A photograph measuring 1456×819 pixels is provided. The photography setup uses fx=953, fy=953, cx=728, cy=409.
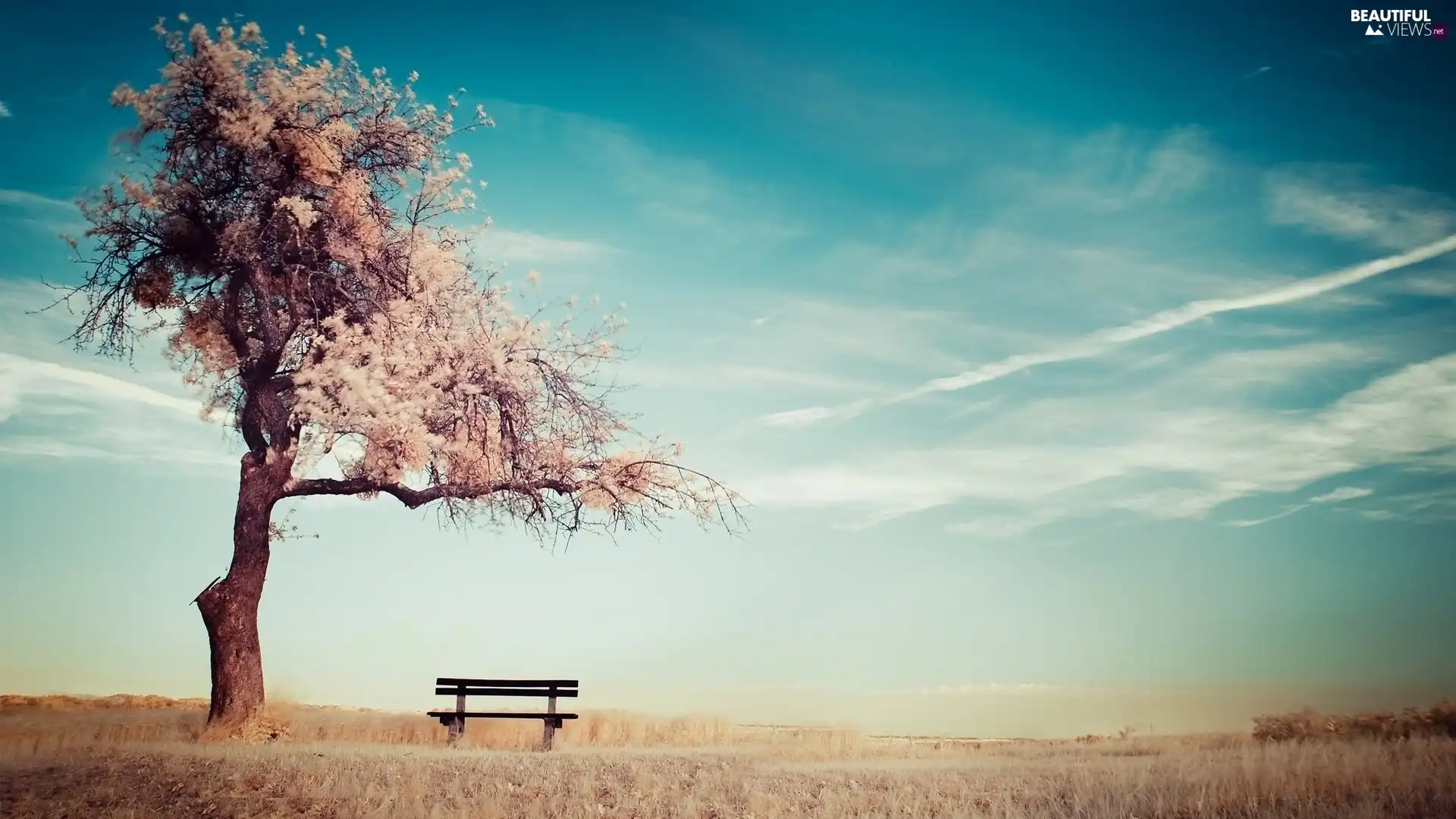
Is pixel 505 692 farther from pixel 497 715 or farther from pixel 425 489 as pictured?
pixel 425 489

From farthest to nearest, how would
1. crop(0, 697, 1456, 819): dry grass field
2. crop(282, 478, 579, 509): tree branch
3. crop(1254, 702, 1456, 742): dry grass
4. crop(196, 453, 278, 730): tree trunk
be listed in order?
crop(282, 478, 579, 509): tree branch → crop(196, 453, 278, 730): tree trunk → crop(1254, 702, 1456, 742): dry grass → crop(0, 697, 1456, 819): dry grass field

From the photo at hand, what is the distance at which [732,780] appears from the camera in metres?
11.6

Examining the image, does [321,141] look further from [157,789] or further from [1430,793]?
[1430,793]

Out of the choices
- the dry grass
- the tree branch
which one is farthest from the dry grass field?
the tree branch

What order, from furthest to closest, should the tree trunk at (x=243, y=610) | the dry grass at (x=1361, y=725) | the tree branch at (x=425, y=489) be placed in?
the tree branch at (x=425, y=489) < the tree trunk at (x=243, y=610) < the dry grass at (x=1361, y=725)

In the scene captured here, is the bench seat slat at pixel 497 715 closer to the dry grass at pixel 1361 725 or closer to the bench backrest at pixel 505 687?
the bench backrest at pixel 505 687

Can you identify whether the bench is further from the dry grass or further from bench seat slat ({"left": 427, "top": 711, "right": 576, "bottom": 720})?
the dry grass

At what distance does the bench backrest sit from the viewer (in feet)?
63.1

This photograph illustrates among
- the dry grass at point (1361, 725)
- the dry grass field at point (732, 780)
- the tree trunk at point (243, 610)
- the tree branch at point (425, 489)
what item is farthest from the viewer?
the tree branch at point (425, 489)

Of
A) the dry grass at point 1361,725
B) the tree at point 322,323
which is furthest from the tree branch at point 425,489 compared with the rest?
the dry grass at point 1361,725

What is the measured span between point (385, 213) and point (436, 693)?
10011 mm

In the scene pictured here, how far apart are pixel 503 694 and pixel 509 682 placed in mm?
382

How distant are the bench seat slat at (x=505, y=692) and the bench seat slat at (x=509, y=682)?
8 cm

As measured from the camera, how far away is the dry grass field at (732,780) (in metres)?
9.31
